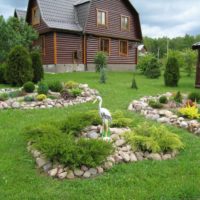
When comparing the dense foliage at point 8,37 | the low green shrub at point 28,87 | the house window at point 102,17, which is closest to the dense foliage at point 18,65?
the low green shrub at point 28,87

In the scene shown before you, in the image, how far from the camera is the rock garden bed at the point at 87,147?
163 inches

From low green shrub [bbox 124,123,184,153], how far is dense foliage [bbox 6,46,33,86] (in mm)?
8633

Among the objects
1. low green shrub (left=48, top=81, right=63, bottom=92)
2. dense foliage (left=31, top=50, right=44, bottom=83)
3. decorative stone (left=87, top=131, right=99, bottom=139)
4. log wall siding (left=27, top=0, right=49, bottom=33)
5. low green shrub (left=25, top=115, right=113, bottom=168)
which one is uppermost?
log wall siding (left=27, top=0, right=49, bottom=33)

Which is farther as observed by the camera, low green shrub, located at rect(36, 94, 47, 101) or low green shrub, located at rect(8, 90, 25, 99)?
low green shrub, located at rect(8, 90, 25, 99)

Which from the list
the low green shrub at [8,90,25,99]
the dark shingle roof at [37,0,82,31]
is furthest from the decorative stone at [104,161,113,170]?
the dark shingle roof at [37,0,82,31]

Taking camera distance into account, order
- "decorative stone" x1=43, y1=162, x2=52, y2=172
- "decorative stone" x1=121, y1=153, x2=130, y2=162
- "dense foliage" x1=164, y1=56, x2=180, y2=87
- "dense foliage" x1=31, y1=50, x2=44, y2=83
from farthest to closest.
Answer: "dense foliage" x1=164, y1=56, x2=180, y2=87
"dense foliage" x1=31, y1=50, x2=44, y2=83
"decorative stone" x1=121, y1=153, x2=130, y2=162
"decorative stone" x1=43, y1=162, x2=52, y2=172

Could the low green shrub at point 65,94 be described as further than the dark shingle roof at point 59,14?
No

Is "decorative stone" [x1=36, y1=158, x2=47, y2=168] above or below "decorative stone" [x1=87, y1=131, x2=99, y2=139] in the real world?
below

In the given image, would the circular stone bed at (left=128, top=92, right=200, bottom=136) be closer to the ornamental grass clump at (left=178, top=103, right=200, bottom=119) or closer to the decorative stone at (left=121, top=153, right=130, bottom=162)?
the ornamental grass clump at (left=178, top=103, right=200, bottom=119)

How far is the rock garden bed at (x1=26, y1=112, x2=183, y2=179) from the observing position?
4.14m

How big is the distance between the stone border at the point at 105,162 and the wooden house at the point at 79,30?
15.8 m

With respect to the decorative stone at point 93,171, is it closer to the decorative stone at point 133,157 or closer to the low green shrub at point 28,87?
the decorative stone at point 133,157

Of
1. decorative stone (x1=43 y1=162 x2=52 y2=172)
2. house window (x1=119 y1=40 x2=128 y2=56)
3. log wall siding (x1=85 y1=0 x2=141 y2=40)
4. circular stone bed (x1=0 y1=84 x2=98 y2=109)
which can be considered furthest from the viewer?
house window (x1=119 y1=40 x2=128 y2=56)

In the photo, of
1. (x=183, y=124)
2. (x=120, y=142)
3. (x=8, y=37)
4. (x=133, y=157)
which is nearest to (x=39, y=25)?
(x=8, y=37)
